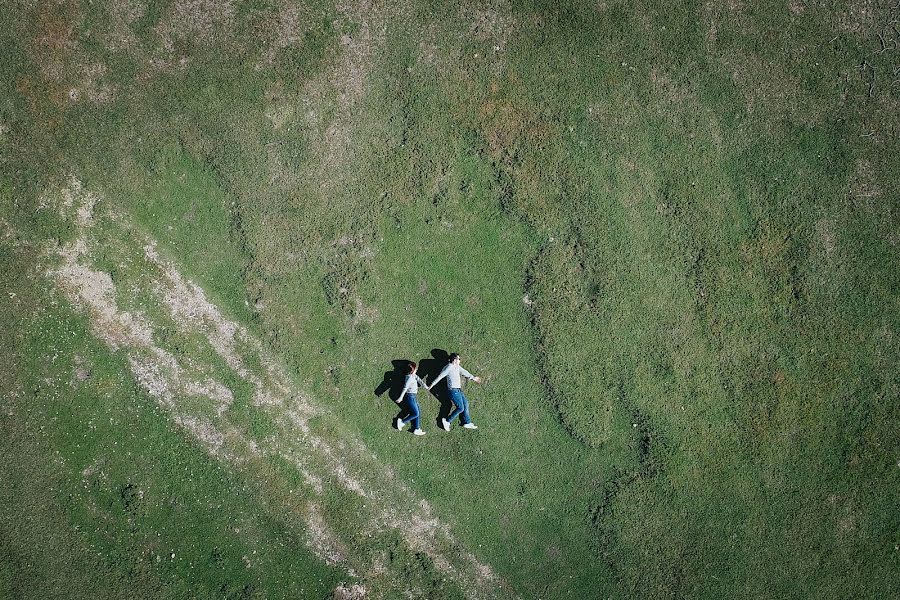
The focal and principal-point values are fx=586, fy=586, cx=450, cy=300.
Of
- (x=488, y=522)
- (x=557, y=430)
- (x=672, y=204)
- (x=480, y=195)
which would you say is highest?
(x=672, y=204)

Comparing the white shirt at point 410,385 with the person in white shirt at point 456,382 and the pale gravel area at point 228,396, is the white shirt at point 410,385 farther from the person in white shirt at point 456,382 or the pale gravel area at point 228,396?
the pale gravel area at point 228,396

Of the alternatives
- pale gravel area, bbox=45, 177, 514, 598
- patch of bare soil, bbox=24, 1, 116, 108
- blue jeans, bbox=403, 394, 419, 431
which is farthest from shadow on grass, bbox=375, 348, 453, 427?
patch of bare soil, bbox=24, 1, 116, 108

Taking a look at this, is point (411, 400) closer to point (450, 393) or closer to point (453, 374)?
point (450, 393)

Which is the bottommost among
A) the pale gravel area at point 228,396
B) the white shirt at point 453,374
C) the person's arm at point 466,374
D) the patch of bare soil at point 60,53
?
the pale gravel area at point 228,396

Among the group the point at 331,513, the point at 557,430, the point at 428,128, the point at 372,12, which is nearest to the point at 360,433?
the point at 331,513

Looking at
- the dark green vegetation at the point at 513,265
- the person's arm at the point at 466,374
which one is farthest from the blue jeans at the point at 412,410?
→ the person's arm at the point at 466,374

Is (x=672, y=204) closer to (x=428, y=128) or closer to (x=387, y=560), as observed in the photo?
(x=428, y=128)
